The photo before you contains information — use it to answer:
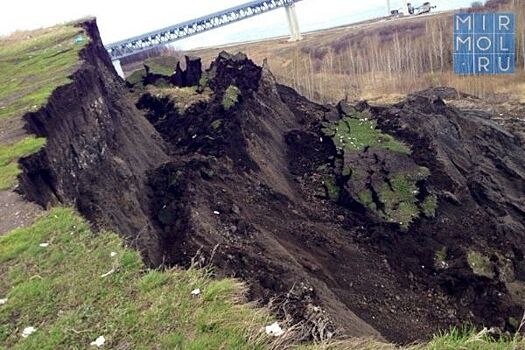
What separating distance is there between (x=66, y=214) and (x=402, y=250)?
949 cm

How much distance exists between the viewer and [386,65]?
42000 millimetres

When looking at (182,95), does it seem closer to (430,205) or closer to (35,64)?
(35,64)

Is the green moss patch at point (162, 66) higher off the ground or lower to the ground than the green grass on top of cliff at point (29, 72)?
lower

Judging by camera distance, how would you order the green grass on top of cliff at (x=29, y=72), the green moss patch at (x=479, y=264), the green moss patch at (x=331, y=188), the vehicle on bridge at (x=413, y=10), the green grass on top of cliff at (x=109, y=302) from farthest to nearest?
the vehicle on bridge at (x=413, y=10), the green moss patch at (x=331, y=188), the green moss patch at (x=479, y=264), the green grass on top of cliff at (x=29, y=72), the green grass on top of cliff at (x=109, y=302)

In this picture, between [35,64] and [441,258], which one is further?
[35,64]

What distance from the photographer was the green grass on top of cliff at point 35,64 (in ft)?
41.4

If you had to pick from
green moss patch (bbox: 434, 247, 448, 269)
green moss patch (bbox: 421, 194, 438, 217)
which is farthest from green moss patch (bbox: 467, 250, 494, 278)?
green moss patch (bbox: 421, 194, 438, 217)

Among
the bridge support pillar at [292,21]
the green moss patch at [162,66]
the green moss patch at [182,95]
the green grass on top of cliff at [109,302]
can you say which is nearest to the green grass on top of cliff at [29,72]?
the green grass on top of cliff at [109,302]

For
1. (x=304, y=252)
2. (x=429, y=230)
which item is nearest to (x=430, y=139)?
(x=429, y=230)

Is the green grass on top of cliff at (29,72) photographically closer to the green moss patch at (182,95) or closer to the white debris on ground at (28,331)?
the green moss patch at (182,95)

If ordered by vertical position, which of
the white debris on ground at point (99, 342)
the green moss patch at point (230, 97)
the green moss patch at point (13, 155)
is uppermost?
the green moss patch at point (13, 155)

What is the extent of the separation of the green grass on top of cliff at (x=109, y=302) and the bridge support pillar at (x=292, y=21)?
54581 millimetres

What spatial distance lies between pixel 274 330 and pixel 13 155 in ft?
22.1

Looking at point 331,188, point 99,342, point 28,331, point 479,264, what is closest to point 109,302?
point 99,342
